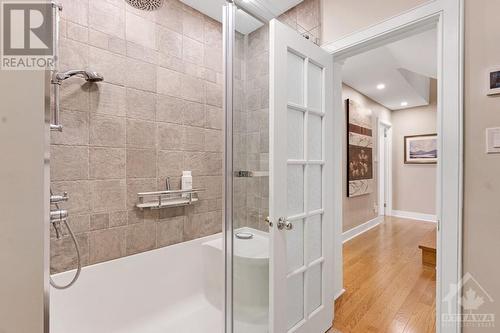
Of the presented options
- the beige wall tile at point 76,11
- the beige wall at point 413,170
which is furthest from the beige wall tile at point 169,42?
the beige wall at point 413,170

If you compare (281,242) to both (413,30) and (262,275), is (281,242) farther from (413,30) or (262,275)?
(413,30)

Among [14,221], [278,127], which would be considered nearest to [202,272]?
[278,127]

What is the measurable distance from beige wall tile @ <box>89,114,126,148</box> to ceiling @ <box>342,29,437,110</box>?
2793mm

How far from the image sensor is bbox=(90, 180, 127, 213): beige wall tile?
1708mm

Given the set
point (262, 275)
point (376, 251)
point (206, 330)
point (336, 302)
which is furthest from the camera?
point (376, 251)

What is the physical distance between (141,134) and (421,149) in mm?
5651

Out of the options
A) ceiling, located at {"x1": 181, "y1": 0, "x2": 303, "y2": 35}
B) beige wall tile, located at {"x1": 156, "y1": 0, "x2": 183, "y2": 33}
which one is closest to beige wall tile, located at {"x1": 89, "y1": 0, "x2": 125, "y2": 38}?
beige wall tile, located at {"x1": 156, "y1": 0, "x2": 183, "y2": 33}

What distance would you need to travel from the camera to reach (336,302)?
2.19 metres

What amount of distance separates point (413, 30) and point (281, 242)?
1.53 m

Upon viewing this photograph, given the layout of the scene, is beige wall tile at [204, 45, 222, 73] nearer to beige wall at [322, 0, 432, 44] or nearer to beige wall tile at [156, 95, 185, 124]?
beige wall tile at [156, 95, 185, 124]

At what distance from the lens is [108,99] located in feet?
5.77

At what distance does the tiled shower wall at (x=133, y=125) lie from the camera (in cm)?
162

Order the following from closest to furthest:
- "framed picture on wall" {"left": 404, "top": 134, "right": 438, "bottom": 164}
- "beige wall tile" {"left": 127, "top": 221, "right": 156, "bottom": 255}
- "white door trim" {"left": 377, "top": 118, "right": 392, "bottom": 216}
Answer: "beige wall tile" {"left": 127, "top": 221, "right": 156, "bottom": 255} → "framed picture on wall" {"left": 404, "top": 134, "right": 438, "bottom": 164} → "white door trim" {"left": 377, "top": 118, "right": 392, "bottom": 216}

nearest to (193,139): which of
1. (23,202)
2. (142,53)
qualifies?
(142,53)
